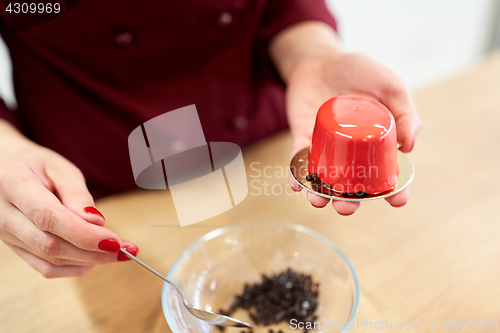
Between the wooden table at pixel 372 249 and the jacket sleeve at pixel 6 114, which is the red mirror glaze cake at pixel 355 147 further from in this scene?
the jacket sleeve at pixel 6 114

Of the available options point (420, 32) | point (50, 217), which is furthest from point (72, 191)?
point (420, 32)

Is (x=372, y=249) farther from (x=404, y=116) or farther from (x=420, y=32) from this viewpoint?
(x=420, y=32)

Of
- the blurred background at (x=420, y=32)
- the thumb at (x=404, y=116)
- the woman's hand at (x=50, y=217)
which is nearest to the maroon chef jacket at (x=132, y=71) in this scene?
the woman's hand at (x=50, y=217)

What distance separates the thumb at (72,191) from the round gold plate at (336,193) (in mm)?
273

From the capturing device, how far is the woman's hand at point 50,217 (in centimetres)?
46

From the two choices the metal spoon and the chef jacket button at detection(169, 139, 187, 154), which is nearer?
the metal spoon

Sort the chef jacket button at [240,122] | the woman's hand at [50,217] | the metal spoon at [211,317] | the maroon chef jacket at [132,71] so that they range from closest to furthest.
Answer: the woman's hand at [50,217]
the metal spoon at [211,317]
the maroon chef jacket at [132,71]
the chef jacket button at [240,122]

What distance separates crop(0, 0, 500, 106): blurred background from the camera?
1.78 meters

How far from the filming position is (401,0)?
6.07ft

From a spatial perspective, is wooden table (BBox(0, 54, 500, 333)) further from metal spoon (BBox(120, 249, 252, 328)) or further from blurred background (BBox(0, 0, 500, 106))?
blurred background (BBox(0, 0, 500, 106))

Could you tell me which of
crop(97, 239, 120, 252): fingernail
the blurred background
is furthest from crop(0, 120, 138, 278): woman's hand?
the blurred background

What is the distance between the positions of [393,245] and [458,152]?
1.15ft

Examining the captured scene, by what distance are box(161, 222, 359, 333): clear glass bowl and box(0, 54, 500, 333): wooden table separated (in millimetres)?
46

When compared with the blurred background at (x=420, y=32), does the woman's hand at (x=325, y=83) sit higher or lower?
higher
